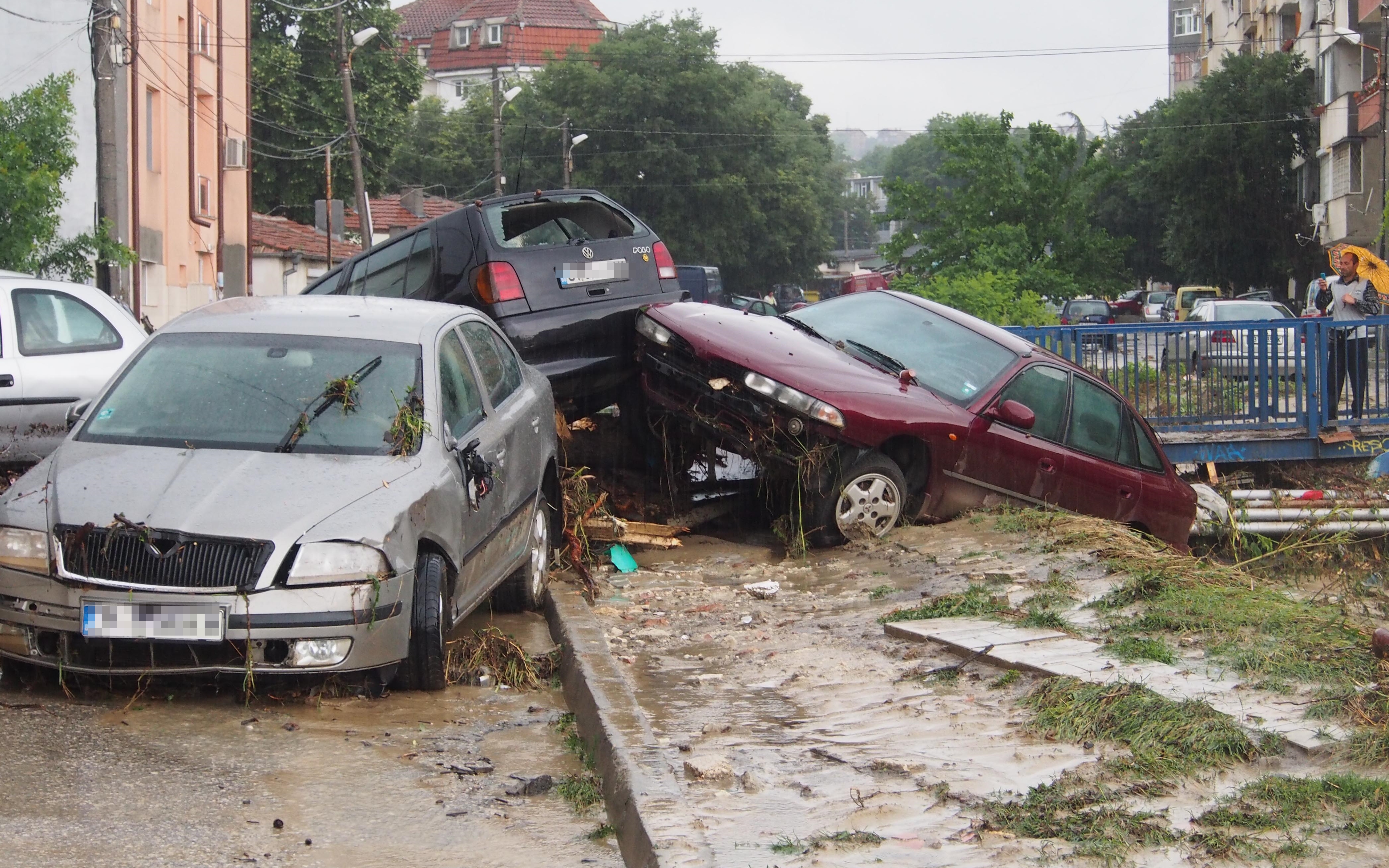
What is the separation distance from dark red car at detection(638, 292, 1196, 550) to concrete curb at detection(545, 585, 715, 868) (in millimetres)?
2503

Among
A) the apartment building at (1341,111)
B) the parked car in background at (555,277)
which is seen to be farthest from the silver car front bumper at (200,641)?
the apartment building at (1341,111)

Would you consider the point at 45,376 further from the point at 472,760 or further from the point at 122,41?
the point at 122,41

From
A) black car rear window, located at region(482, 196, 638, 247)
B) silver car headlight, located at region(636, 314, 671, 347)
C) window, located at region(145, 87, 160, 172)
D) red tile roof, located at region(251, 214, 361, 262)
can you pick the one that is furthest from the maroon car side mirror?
red tile roof, located at region(251, 214, 361, 262)

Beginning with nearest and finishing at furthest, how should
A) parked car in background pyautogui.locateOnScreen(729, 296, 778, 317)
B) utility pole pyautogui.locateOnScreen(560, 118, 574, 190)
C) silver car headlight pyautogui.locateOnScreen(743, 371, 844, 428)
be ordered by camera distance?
silver car headlight pyautogui.locateOnScreen(743, 371, 844, 428)
parked car in background pyautogui.locateOnScreen(729, 296, 778, 317)
utility pole pyautogui.locateOnScreen(560, 118, 574, 190)

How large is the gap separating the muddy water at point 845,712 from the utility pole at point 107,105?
36.8 feet

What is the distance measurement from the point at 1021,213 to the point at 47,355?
2311 centimetres

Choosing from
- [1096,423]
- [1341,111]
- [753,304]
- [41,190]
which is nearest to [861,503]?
[1096,423]

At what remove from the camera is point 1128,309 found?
5297 centimetres

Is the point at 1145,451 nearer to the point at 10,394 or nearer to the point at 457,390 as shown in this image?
the point at 457,390

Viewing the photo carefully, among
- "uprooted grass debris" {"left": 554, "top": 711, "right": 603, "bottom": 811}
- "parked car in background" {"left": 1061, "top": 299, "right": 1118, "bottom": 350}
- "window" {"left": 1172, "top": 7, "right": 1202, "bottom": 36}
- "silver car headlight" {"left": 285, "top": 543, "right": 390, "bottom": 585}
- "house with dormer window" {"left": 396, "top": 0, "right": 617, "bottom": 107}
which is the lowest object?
"uprooted grass debris" {"left": 554, "top": 711, "right": 603, "bottom": 811}

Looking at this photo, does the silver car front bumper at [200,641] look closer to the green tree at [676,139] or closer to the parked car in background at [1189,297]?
the parked car in background at [1189,297]

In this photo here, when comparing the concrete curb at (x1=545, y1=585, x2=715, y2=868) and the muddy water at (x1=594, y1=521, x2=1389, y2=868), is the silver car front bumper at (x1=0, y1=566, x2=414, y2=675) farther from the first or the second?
the muddy water at (x1=594, y1=521, x2=1389, y2=868)

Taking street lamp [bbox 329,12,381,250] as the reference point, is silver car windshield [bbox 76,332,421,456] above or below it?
below

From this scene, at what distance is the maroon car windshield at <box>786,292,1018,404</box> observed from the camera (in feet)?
31.5
